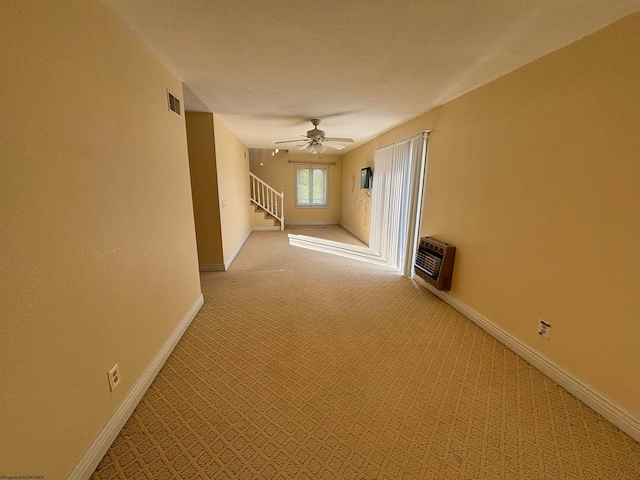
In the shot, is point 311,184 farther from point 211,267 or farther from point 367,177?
point 211,267

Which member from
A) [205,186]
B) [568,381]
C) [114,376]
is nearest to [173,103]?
[205,186]

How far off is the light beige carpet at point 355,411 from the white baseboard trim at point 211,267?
1407mm

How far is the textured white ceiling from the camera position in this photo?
134cm

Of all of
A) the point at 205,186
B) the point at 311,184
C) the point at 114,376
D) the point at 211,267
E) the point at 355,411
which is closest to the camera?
the point at 114,376

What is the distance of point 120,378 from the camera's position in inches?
56.1

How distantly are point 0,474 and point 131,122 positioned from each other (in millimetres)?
1660

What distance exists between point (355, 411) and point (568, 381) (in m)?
1.46

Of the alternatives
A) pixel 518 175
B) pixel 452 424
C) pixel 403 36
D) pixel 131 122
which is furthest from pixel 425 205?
pixel 131 122

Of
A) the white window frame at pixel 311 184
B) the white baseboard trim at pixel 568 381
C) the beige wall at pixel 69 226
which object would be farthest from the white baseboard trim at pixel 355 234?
the beige wall at pixel 69 226

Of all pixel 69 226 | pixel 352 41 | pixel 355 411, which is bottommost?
pixel 355 411

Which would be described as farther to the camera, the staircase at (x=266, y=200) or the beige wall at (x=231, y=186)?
the staircase at (x=266, y=200)

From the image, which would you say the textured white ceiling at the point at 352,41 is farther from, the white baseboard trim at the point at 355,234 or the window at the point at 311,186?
the window at the point at 311,186

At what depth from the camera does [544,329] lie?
6.05 feet

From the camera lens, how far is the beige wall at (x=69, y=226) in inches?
34.0
